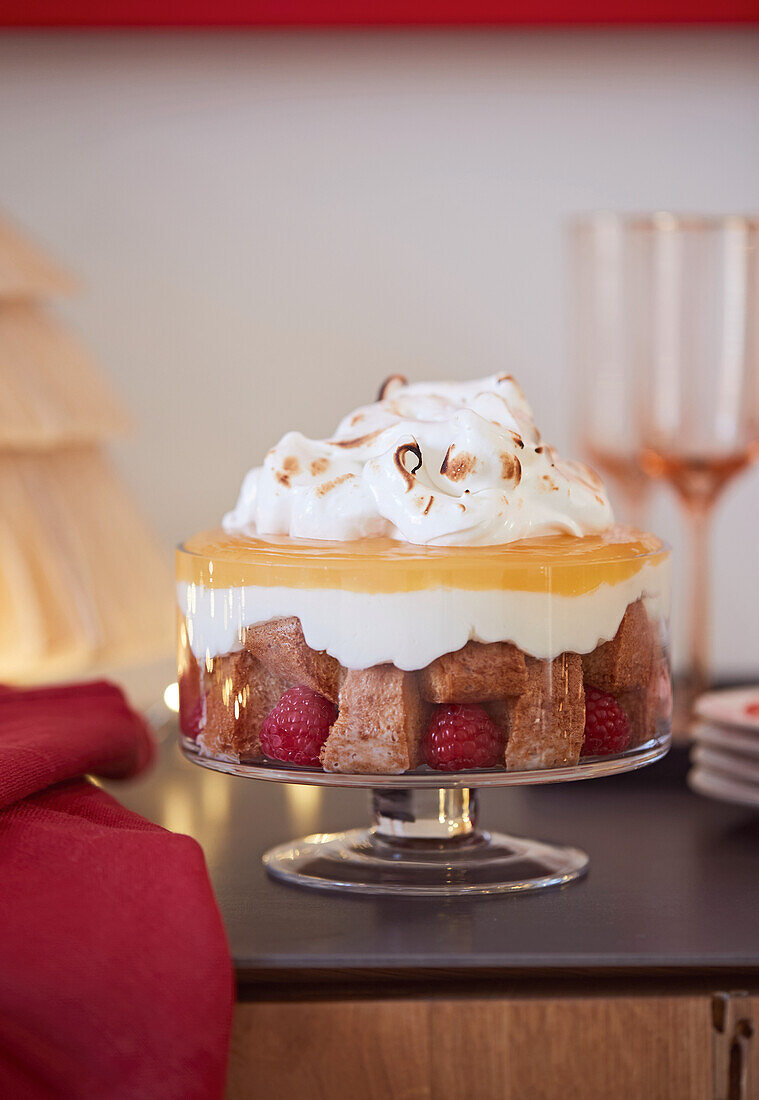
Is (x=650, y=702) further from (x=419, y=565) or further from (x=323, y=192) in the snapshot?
(x=323, y=192)

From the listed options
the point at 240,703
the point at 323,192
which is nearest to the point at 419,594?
the point at 240,703

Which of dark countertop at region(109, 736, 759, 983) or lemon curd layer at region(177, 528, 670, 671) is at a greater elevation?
lemon curd layer at region(177, 528, 670, 671)

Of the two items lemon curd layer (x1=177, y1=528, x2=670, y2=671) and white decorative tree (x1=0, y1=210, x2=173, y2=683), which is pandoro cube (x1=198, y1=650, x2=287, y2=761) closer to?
lemon curd layer (x1=177, y1=528, x2=670, y2=671)

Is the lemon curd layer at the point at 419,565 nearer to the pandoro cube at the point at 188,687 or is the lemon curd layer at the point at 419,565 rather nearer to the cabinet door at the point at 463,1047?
the pandoro cube at the point at 188,687

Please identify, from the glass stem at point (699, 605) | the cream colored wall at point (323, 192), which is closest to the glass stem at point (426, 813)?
the glass stem at point (699, 605)

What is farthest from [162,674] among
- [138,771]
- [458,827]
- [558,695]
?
[558,695]

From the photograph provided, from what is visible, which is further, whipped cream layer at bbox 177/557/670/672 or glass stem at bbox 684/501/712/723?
glass stem at bbox 684/501/712/723

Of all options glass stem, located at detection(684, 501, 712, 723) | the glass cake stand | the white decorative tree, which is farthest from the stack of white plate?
the white decorative tree

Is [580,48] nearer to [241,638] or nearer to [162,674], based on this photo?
[162,674]
